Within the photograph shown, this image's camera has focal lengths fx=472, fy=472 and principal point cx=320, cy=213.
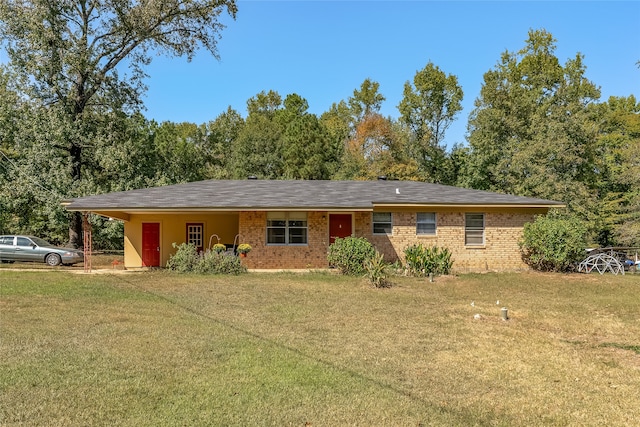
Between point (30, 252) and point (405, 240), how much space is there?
15672 millimetres

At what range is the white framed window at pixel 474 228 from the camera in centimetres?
1952

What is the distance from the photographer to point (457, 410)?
4719 millimetres

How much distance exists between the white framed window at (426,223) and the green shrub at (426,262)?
230 cm

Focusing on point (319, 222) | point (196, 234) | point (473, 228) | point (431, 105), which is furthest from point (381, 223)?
point (431, 105)

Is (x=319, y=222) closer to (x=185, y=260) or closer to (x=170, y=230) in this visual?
(x=185, y=260)

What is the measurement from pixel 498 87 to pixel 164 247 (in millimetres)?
25438

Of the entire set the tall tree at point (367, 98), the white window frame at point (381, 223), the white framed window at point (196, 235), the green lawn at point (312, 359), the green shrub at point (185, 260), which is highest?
the tall tree at point (367, 98)

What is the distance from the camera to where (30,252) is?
19.8 m

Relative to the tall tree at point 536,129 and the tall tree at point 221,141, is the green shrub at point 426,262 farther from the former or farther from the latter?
the tall tree at point 221,141

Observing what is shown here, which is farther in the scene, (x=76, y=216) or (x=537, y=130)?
(x=537, y=130)

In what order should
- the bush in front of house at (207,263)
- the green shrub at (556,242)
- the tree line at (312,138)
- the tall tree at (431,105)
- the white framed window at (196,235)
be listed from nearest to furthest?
the bush in front of house at (207,263), the green shrub at (556,242), the white framed window at (196,235), the tree line at (312,138), the tall tree at (431,105)

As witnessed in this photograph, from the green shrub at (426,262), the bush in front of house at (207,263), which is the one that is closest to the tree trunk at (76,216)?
the bush in front of house at (207,263)

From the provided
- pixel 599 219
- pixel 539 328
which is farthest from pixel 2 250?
pixel 599 219

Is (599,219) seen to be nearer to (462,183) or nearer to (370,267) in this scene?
(462,183)
